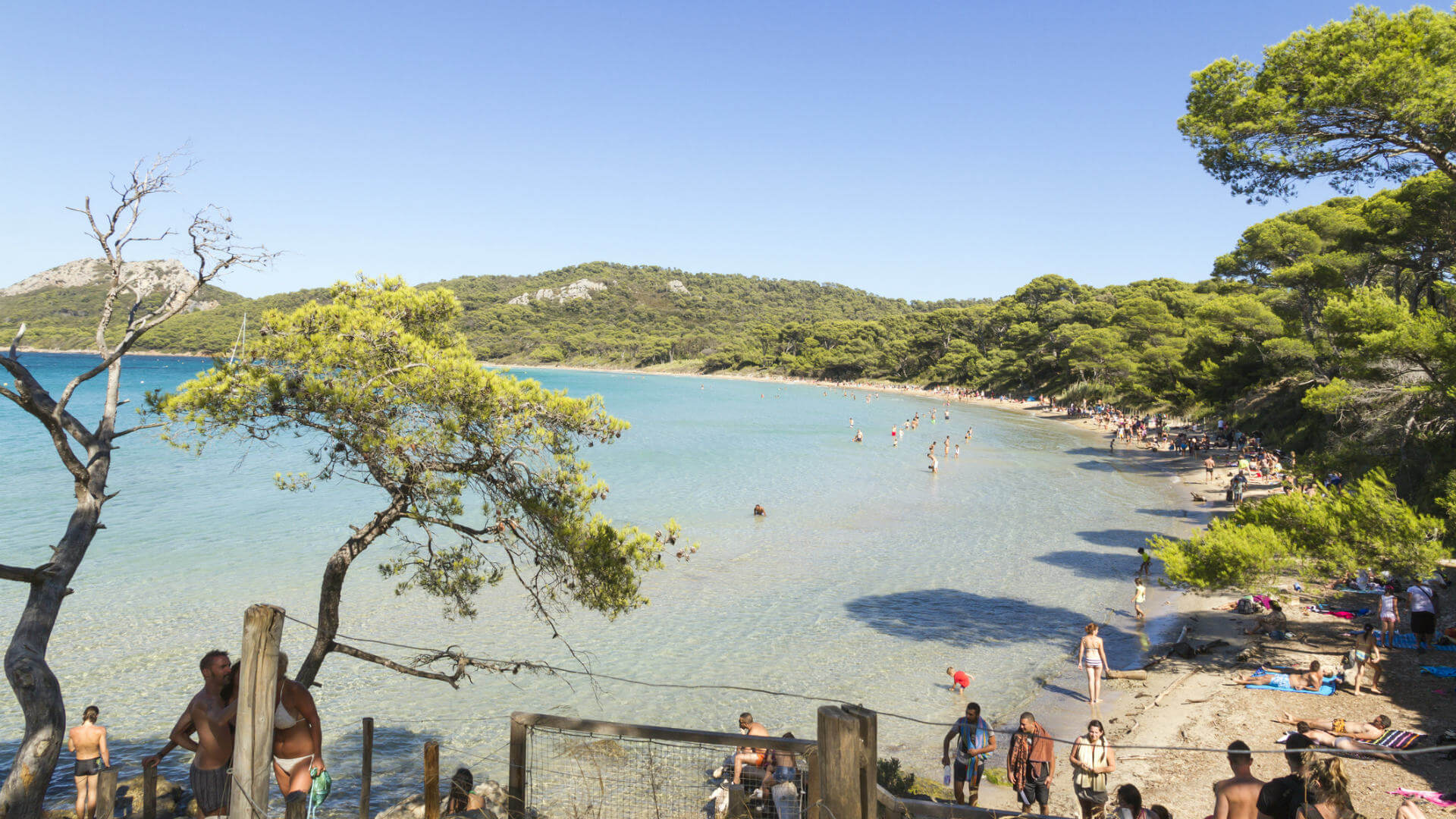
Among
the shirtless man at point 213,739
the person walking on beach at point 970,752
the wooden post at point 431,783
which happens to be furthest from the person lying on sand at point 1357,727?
the shirtless man at point 213,739

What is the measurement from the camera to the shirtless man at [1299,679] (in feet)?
34.8

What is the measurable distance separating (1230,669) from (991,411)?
62.8 m

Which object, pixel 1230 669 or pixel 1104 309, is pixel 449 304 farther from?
pixel 1104 309

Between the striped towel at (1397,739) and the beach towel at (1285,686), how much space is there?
74.7 inches

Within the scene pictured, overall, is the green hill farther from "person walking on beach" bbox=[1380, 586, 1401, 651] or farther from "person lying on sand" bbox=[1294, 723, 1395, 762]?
"person lying on sand" bbox=[1294, 723, 1395, 762]

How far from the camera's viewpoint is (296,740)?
4.57 metres

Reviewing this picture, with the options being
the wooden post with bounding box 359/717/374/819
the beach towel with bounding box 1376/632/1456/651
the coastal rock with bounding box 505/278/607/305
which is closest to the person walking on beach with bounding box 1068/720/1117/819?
the wooden post with bounding box 359/717/374/819

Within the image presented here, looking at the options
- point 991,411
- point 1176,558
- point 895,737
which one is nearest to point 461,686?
point 895,737

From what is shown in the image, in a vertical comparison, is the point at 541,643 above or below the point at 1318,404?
below

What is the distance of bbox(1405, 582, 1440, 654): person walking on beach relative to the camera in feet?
37.4

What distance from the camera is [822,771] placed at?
10.5 ft

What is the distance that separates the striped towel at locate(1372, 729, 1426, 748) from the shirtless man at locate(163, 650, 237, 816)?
10.6 m

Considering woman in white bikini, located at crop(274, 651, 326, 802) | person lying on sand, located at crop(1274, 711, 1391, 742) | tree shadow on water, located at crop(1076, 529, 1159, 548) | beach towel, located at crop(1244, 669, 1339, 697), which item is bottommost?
tree shadow on water, located at crop(1076, 529, 1159, 548)

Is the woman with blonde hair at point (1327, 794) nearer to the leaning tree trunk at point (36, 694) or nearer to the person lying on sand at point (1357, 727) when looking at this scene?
the person lying on sand at point (1357, 727)
